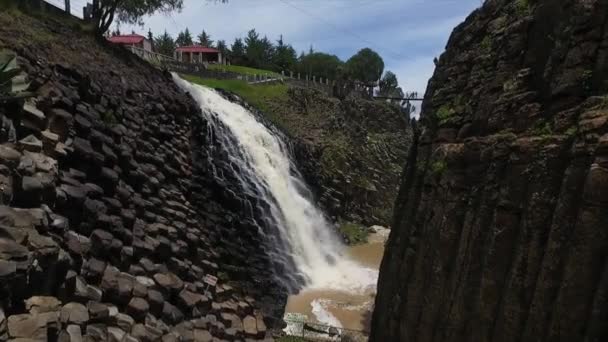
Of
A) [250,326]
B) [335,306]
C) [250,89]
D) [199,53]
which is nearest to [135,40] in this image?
[199,53]

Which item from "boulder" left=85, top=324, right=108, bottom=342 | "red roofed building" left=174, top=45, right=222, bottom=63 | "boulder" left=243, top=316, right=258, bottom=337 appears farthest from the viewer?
"red roofed building" left=174, top=45, right=222, bottom=63

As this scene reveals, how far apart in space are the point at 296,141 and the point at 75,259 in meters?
20.9

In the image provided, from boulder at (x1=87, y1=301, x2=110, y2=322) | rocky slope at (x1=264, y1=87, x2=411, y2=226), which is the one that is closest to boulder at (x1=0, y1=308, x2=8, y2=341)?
boulder at (x1=87, y1=301, x2=110, y2=322)

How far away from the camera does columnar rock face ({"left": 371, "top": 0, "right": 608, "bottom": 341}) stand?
6066 millimetres

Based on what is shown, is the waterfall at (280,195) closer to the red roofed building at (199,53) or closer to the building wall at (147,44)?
the building wall at (147,44)

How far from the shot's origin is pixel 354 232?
2645 cm

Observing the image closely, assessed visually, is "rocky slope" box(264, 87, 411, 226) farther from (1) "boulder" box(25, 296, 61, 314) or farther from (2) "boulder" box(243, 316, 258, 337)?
(1) "boulder" box(25, 296, 61, 314)

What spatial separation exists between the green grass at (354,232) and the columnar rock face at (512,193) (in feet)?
47.1

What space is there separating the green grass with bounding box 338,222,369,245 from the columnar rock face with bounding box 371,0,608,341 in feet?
47.1

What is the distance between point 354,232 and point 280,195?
6577mm

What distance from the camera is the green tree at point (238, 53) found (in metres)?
68.7

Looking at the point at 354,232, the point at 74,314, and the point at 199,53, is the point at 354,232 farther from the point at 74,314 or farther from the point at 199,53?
the point at 199,53

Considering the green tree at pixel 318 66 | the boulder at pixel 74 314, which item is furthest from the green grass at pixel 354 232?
the green tree at pixel 318 66

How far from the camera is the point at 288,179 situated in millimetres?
24156
